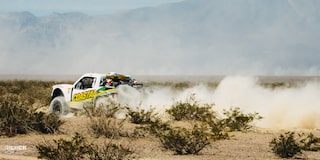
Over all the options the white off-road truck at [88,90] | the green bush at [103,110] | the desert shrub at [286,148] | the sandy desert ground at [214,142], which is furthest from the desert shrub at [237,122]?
the desert shrub at [286,148]

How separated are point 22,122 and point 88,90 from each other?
5.25m

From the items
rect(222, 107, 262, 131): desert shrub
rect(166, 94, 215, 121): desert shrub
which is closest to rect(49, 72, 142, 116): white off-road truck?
rect(166, 94, 215, 121): desert shrub

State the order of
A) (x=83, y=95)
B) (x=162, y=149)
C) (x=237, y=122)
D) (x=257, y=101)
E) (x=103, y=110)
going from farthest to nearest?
1. (x=257, y=101)
2. (x=83, y=95)
3. (x=237, y=122)
4. (x=103, y=110)
5. (x=162, y=149)

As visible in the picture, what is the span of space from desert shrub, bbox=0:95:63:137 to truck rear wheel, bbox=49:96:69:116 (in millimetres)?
4706

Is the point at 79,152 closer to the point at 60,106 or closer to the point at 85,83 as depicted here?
the point at 60,106

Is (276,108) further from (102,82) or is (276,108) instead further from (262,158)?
(262,158)

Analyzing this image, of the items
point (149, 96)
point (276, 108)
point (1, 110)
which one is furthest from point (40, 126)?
point (276, 108)

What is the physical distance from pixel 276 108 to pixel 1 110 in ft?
39.3

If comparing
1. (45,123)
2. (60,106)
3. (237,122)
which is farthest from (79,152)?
(60,106)

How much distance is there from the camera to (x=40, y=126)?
17109mm

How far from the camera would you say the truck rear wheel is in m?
22.5

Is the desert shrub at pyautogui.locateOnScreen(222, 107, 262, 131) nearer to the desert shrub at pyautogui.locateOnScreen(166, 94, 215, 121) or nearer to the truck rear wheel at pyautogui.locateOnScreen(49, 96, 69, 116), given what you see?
the desert shrub at pyautogui.locateOnScreen(166, 94, 215, 121)

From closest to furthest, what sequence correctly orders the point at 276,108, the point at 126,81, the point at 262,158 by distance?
1. the point at 262,158
2. the point at 126,81
3. the point at 276,108

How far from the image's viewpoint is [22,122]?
16.9 m
